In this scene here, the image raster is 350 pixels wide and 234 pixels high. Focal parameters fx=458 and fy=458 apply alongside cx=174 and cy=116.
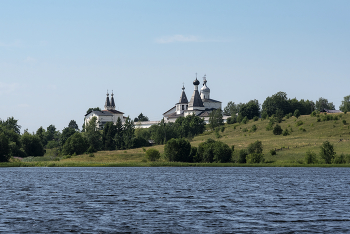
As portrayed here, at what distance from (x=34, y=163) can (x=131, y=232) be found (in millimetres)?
87195

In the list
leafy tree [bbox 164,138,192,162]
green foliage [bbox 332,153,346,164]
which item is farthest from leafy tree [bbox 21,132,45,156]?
green foliage [bbox 332,153,346,164]

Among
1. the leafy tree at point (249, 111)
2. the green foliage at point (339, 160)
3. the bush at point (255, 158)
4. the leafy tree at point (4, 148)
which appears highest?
the leafy tree at point (249, 111)

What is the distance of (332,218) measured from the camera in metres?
25.6

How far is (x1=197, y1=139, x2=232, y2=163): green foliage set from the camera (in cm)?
9688

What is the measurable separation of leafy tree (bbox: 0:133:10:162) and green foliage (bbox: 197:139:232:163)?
42832mm

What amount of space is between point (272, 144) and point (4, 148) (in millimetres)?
64790

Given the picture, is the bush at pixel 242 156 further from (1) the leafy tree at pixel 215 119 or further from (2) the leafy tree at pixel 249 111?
(2) the leafy tree at pixel 249 111

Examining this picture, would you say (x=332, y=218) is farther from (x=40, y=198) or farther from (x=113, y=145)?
(x=113, y=145)

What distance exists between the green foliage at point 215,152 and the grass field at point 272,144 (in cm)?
Result: 334

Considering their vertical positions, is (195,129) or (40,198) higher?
(195,129)

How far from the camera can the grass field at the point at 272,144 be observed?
99.8 metres

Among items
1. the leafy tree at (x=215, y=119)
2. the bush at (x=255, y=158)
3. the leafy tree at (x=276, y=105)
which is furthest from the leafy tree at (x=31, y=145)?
the leafy tree at (x=276, y=105)

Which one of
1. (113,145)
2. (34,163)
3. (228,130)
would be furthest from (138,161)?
(228,130)

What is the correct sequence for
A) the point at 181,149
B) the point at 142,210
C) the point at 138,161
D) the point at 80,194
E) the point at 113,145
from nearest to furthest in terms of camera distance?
the point at 142,210
the point at 80,194
the point at 181,149
the point at 138,161
the point at 113,145
